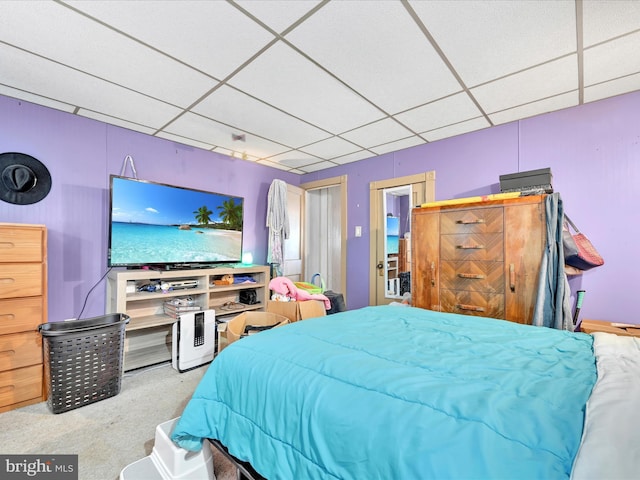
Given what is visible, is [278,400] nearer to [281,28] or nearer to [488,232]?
[281,28]

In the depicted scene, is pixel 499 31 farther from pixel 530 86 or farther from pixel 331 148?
pixel 331 148

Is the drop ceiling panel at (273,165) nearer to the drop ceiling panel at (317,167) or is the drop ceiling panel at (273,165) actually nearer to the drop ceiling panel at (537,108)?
the drop ceiling panel at (317,167)

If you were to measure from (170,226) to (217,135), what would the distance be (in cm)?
112

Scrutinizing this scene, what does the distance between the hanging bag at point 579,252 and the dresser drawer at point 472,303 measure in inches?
24.3

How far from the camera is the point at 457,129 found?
120 inches

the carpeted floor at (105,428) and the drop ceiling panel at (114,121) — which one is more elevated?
the drop ceiling panel at (114,121)

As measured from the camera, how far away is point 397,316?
186 centimetres

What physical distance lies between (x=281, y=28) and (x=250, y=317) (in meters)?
2.14

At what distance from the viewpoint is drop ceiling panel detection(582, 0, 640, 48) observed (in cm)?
150

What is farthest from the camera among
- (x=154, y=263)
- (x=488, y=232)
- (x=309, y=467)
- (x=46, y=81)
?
(x=154, y=263)

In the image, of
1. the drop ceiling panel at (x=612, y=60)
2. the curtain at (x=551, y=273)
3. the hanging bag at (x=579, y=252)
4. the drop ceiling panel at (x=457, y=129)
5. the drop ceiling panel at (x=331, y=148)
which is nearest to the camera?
the drop ceiling panel at (x=612, y=60)

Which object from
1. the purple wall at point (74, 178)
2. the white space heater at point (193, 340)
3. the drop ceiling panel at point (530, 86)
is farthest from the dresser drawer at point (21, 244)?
the drop ceiling panel at point (530, 86)

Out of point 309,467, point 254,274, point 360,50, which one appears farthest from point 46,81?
point 309,467

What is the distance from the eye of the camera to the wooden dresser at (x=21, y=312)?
2105 mm
